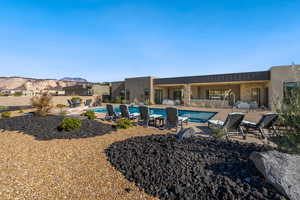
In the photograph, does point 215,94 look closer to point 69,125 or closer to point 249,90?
point 249,90

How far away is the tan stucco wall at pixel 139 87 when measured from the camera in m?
19.2

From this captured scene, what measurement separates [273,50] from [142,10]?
1039 centimetres

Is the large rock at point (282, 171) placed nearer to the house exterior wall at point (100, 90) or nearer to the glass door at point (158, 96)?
the glass door at point (158, 96)

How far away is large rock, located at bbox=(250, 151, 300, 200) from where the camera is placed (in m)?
1.77

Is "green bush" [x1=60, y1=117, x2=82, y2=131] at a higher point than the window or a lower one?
lower

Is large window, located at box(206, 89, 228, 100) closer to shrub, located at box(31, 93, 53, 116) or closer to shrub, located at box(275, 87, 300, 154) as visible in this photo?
shrub, located at box(275, 87, 300, 154)

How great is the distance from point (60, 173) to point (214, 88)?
18.3 meters

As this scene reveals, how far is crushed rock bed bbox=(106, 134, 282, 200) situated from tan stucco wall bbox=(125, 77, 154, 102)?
619 inches

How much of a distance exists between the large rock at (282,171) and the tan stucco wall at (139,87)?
56.1ft

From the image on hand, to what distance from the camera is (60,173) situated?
2627 millimetres

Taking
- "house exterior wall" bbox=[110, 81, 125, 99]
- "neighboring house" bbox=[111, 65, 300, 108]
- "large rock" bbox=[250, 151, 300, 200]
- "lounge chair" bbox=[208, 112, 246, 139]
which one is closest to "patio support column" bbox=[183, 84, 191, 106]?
"neighboring house" bbox=[111, 65, 300, 108]

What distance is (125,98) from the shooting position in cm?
2184

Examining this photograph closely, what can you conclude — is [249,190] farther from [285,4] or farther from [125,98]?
[125,98]

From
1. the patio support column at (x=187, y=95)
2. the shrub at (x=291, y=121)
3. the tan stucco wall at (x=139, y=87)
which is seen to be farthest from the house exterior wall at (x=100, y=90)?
the shrub at (x=291, y=121)
